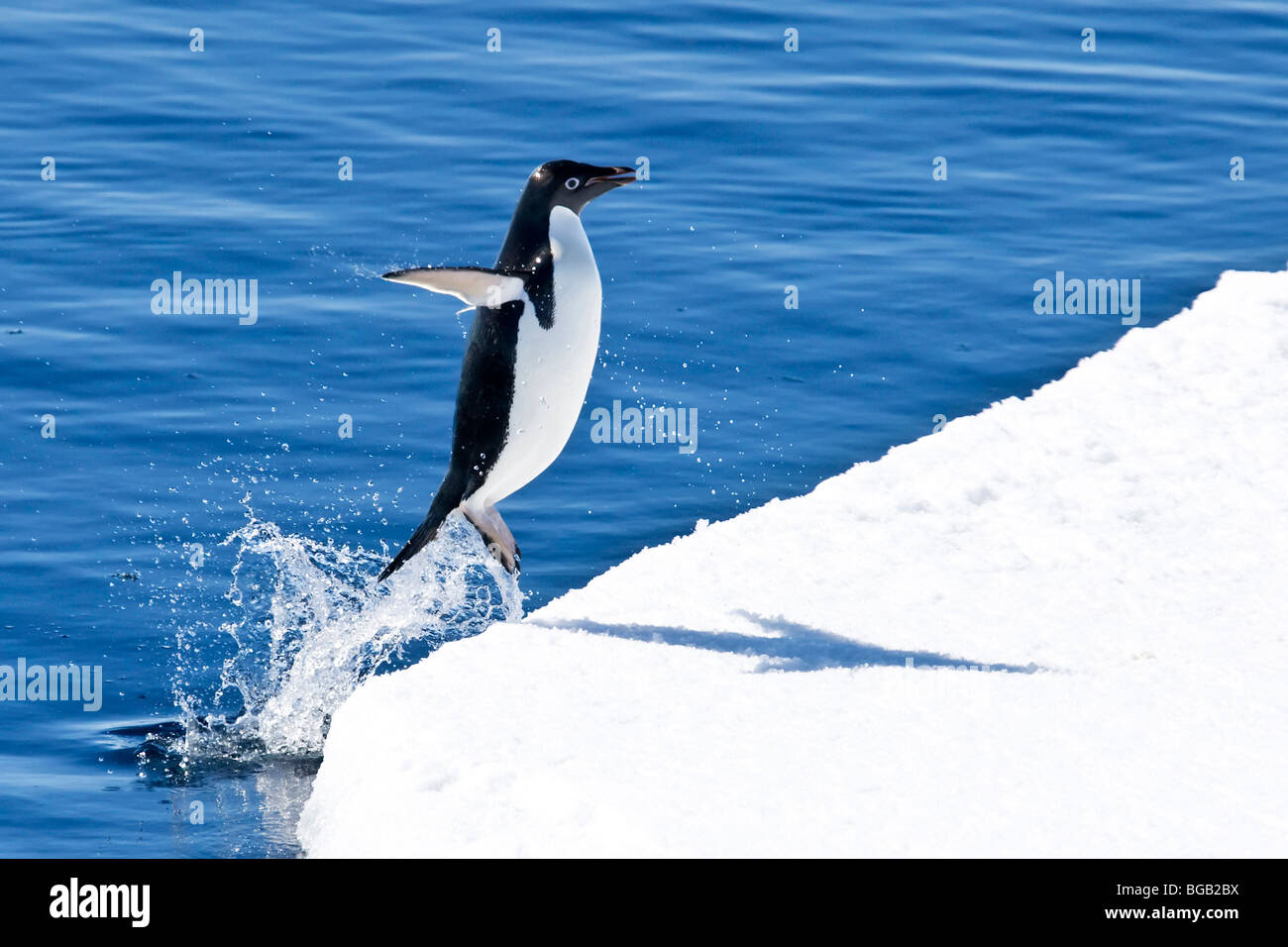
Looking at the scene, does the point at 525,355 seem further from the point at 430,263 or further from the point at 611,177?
the point at 430,263

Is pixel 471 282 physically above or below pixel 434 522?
above

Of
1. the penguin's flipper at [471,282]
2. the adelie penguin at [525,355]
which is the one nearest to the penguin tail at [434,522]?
the adelie penguin at [525,355]

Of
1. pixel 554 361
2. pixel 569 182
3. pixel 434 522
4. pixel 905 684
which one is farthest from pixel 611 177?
pixel 905 684

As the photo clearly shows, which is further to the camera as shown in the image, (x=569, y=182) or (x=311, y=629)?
(x=311, y=629)

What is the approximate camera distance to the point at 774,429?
37.1 feet

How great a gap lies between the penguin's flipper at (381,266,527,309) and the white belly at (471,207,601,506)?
4.8 inches

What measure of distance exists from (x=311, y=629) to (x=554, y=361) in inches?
68.0

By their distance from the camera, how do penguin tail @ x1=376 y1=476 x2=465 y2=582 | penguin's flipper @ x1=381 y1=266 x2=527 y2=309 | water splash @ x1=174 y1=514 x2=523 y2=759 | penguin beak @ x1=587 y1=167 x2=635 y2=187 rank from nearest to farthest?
penguin's flipper @ x1=381 y1=266 x2=527 y2=309, water splash @ x1=174 y1=514 x2=523 y2=759, penguin tail @ x1=376 y1=476 x2=465 y2=582, penguin beak @ x1=587 y1=167 x2=635 y2=187

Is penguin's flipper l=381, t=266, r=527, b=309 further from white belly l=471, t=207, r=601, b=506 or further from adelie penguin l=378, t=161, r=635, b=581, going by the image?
white belly l=471, t=207, r=601, b=506

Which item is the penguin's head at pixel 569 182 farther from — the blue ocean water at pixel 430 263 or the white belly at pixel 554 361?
the blue ocean water at pixel 430 263

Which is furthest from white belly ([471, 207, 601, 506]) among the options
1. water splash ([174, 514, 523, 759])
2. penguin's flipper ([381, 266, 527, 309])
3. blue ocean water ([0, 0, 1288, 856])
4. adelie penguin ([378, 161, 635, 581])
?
blue ocean water ([0, 0, 1288, 856])

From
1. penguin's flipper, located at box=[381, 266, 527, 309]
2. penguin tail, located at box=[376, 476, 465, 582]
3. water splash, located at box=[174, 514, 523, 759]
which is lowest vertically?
water splash, located at box=[174, 514, 523, 759]

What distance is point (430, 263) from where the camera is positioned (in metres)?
13.2

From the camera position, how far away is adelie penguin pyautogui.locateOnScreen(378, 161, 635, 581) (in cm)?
795
